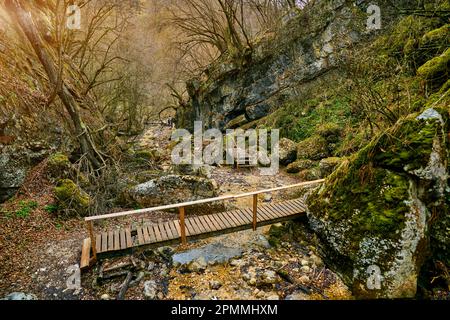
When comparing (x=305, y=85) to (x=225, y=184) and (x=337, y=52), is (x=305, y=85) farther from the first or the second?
(x=225, y=184)

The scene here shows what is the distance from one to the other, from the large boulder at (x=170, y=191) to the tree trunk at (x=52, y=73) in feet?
5.86

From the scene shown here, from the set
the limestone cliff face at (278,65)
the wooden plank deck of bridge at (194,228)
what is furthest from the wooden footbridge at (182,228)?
the limestone cliff face at (278,65)

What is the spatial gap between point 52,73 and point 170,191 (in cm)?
430

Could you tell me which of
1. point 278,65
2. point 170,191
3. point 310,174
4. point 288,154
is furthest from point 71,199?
point 278,65

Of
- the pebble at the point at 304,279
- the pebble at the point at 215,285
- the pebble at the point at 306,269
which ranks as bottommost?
the pebble at the point at 215,285

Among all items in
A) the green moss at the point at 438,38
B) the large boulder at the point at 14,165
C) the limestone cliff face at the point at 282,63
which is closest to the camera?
the green moss at the point at 438,38

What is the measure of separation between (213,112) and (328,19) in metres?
8.88

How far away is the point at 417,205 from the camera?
377 cm

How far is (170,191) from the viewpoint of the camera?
300 inches

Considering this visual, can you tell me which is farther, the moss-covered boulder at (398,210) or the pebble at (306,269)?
the pebble at (306,269)

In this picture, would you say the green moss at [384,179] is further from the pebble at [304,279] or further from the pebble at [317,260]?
the pebble at [304,279]

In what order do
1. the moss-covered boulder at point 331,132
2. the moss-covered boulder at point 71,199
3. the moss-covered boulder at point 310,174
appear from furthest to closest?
the moss-covered boulder at point 331,132, the moss-covered boulder at point 310,174, the moss-covered boulder at point 71,199

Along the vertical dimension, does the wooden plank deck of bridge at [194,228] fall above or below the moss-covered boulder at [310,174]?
below

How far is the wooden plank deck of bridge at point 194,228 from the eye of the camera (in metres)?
4.83
